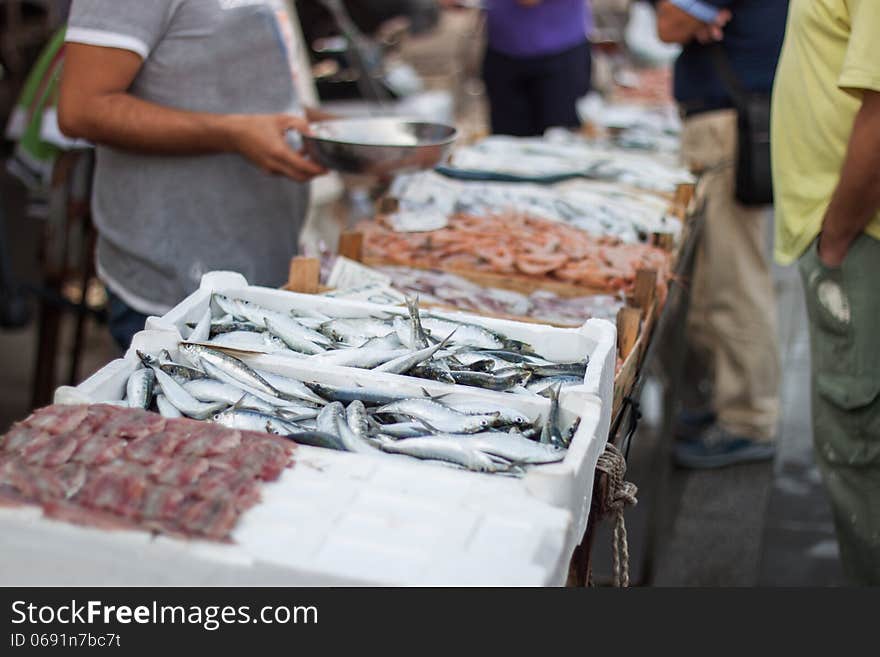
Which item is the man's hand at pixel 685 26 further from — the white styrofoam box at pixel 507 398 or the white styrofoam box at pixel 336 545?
the white styrofoam box at pixel 336 545

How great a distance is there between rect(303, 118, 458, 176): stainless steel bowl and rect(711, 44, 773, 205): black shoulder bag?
1684 millimetres

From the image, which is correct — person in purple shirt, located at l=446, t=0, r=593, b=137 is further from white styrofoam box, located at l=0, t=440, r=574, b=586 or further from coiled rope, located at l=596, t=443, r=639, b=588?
white styrofoam box, located at l=0, t=440, r=574, b=586

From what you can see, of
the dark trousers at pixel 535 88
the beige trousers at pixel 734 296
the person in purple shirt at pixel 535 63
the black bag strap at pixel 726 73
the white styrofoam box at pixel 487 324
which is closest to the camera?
the white styrofoam box at pixel 487 324

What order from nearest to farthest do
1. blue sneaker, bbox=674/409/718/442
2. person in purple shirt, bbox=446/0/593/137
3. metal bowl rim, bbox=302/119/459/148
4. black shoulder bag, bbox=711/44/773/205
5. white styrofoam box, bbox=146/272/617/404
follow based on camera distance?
1. white styrofoam box, bbox=146/272/617/404
2. metal bowl rim, bbox=302/119/459/148
3. black shoulder bag, bbox=711/44/773/205
4. blue sneaker, bbox=674/409/718/442
5. person in purple shirt, bbox=446/0/593/137

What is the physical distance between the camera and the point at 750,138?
4105mm

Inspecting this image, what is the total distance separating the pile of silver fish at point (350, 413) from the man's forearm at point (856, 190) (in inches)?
44.5

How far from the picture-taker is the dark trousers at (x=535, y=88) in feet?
18.5

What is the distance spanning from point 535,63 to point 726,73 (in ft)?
5.20

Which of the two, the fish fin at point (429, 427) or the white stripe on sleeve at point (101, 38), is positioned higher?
the white stripe on sleeve at point (101, 38)

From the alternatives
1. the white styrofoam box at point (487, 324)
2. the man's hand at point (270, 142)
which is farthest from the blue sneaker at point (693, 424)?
the white styrofoam box at point (487, 324)

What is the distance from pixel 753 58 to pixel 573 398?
2.99 metres

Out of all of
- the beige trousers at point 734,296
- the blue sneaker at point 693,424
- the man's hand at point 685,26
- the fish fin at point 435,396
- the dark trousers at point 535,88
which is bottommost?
the blue sneaker at point 693,424

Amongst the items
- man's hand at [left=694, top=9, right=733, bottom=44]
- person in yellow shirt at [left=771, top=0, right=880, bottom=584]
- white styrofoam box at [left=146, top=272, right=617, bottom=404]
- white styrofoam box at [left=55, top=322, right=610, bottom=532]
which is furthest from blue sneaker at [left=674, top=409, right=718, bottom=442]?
white styrofoam box at [left=55, top=322, right=610, bottom=532]

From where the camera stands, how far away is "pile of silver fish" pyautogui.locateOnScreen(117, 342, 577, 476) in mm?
1662
